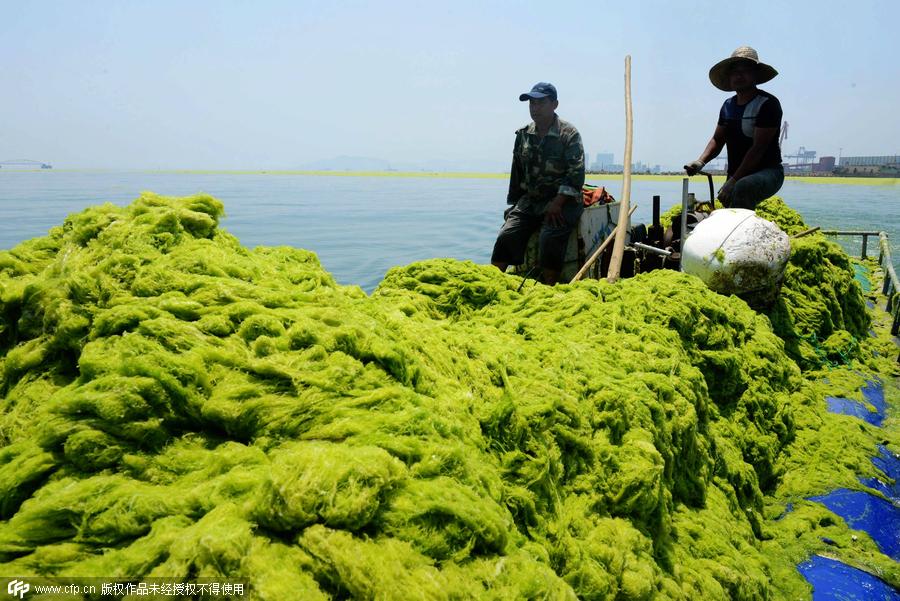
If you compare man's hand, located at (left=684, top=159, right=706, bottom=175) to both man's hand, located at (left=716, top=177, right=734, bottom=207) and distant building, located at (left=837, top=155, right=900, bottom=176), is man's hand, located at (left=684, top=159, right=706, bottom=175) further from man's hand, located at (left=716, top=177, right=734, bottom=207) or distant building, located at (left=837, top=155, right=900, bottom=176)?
distant building, located at (left=837, top=155, right=900, bottom=176)

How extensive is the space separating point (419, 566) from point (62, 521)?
0.87 meters

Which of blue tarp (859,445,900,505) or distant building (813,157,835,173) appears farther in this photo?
distant building (813,157,835,173)

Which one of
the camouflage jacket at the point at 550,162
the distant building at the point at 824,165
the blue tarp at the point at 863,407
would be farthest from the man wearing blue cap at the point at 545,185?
the distant building at the point at 824,165

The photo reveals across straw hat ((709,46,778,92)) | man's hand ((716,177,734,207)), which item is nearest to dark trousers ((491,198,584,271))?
man's hand ((716,177,734,207))

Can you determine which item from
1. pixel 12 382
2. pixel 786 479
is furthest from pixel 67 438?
pixel 786 479

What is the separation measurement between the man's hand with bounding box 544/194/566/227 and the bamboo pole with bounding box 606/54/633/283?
2.00 feet

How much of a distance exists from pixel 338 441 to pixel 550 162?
497 centimetres

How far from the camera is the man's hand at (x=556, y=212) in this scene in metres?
5.89

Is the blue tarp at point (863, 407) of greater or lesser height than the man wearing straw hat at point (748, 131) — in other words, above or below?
below

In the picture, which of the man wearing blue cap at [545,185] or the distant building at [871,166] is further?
the distant building at [871,166]

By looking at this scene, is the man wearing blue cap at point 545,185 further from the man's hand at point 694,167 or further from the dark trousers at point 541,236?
the man's hand at point 694,167

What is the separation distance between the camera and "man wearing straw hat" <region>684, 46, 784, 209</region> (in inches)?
232

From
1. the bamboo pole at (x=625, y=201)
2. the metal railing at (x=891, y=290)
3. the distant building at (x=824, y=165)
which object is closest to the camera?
the bamboo pole at (x=625, y=201)

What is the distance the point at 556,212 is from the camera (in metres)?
5.95
